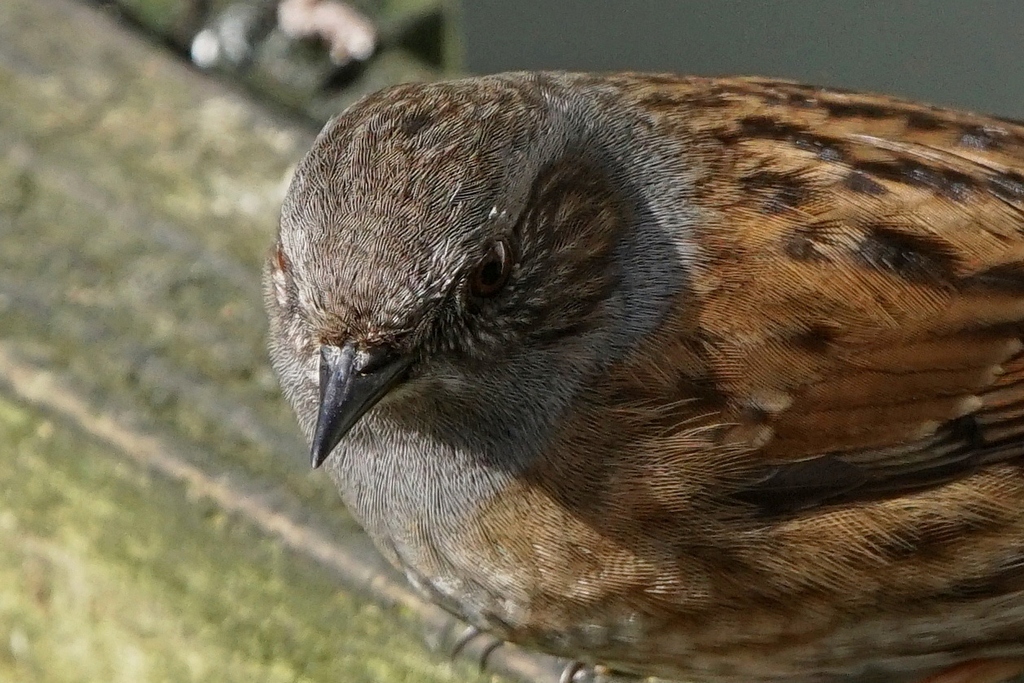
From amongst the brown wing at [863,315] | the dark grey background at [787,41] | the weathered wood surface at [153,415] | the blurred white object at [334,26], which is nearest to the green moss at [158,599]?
the weathered wood surface at [153,415]

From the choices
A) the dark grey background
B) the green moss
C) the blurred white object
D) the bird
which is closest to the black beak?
the bird

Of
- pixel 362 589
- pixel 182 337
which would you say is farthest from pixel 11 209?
pixel 362 589

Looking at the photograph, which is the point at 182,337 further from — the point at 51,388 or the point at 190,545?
the point at 190,545

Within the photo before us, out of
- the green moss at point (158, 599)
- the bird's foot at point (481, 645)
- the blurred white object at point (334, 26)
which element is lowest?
the green moss at point (158, 599)

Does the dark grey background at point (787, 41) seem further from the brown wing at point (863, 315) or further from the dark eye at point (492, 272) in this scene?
the dark eye at point (492, 272)

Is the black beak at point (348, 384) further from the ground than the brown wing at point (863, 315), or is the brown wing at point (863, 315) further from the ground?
the brown wing at point (863, 315)

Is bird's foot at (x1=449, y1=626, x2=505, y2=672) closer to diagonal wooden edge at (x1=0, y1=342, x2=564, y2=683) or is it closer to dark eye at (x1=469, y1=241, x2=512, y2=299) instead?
diagonal wooden edge at (x1=0, y1=342, x2=564, y2=683)
